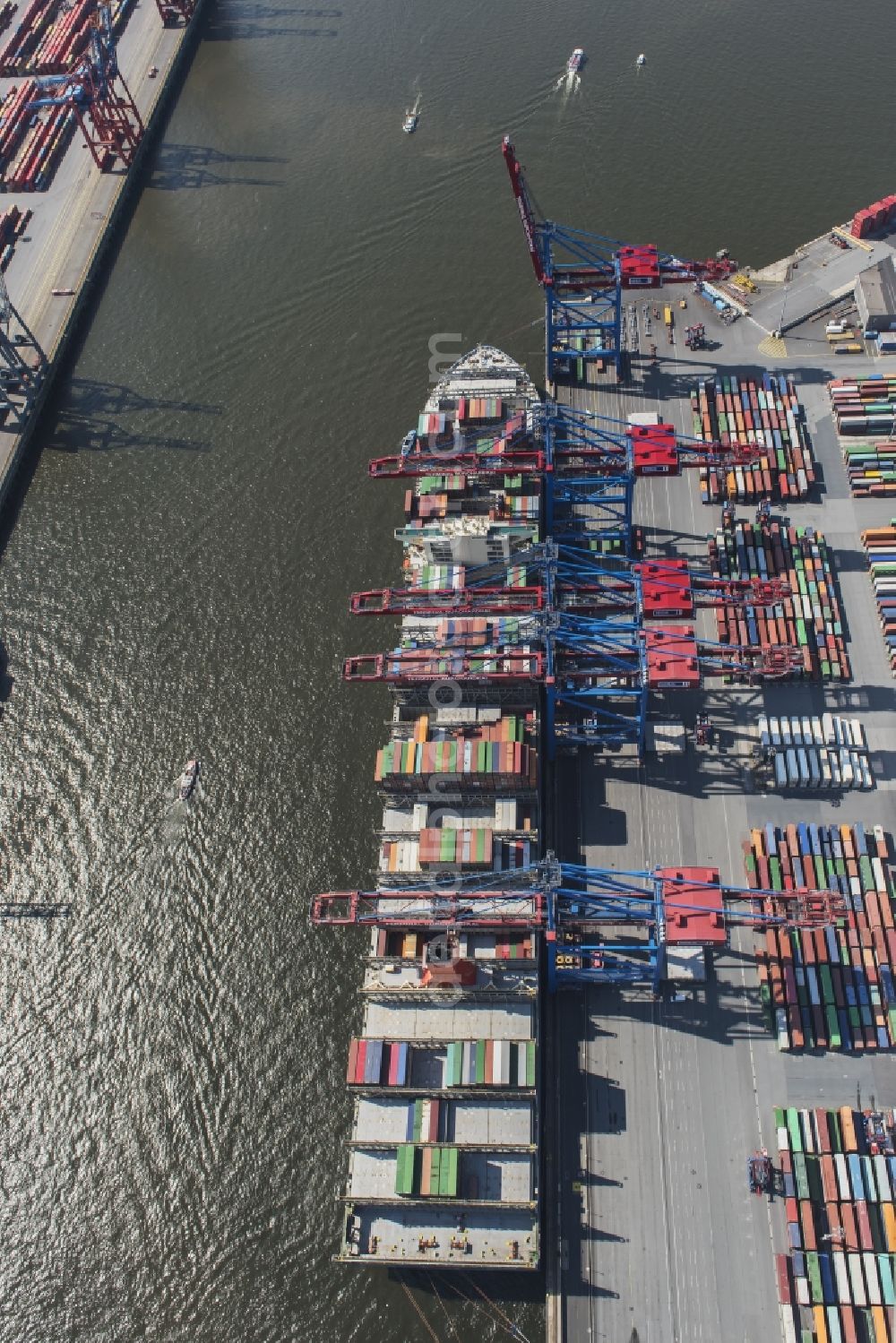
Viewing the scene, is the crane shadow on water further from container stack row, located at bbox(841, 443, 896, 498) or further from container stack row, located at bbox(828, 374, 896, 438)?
container stack row, located at bbox(841, 443, 896, 498)

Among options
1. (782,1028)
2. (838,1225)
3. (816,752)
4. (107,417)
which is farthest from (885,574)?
(107,417)

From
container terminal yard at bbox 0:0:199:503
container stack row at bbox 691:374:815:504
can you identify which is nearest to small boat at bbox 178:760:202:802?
container terminal yard at bbox 0:0:199:503

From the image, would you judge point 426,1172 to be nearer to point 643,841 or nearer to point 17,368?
point 643,841

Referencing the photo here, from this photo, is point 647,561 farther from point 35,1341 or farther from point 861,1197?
point 35,1341

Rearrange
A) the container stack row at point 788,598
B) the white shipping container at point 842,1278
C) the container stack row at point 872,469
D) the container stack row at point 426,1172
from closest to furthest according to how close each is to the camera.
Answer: the white shipping container at point 842,1278 < the container stack row at point 426,1172 < the container stack row at point 788,598 < the container stack row at point 872,469

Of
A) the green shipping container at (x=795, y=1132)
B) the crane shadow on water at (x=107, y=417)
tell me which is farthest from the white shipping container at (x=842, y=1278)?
the crane shadow on water at (x=107, y=417)

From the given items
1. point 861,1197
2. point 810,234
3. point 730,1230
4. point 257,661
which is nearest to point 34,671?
point 257,661

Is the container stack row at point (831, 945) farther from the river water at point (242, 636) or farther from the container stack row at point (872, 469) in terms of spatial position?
the container stack row at point (872, 469)

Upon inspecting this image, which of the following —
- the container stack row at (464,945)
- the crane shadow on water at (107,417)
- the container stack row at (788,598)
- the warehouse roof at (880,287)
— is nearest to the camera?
the container stack row at (464,945)
